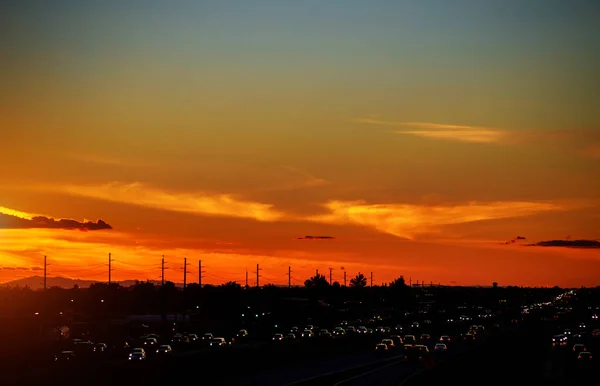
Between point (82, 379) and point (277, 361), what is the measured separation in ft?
114

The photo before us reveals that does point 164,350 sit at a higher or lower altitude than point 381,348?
higher

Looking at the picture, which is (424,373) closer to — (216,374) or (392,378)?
(392,378)

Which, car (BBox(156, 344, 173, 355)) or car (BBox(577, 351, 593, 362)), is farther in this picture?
car (BBox(577, 351, 593, 362))

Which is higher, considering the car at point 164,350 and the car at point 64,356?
the car at point 64,356

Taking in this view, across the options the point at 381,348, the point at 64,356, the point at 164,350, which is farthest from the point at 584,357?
the point at 64,356

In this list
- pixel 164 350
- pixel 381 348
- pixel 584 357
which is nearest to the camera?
pixel 164 350

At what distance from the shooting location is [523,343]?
13412 cm

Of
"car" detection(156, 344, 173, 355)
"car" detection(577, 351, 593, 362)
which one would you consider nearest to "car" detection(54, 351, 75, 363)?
"car" detection(156, 344, 173, 355)

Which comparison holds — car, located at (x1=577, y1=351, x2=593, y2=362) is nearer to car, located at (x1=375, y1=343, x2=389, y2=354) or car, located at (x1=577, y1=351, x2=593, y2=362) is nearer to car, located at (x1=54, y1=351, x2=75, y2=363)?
car, located at (x1=375, y1=343, x2=389, y2=354)

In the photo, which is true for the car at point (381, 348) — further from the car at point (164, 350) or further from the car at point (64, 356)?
Answer: the car at point (64, 356)

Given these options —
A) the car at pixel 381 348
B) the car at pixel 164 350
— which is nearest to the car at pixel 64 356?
the car at pixel 164 350

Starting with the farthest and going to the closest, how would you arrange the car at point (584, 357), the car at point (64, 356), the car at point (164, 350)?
the car at point (584, 357)
the car at point (164, 350)
the car at point (64, 356)

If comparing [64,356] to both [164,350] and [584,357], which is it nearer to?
[164,350]

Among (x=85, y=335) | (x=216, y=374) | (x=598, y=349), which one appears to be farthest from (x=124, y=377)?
(x=598, y=349)
